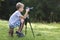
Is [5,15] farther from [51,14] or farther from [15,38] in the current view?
[15,38]

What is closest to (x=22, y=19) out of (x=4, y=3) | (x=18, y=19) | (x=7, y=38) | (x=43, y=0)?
(x=18, y=19)

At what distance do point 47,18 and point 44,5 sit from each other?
125 cm

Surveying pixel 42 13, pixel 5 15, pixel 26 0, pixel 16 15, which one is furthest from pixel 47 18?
pixel 16 15

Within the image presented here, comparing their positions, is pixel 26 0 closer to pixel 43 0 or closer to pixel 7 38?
pixel 43 0

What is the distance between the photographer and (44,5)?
86.0 feet

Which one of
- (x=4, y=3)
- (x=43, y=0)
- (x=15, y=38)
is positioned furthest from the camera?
(x=4, y=3)

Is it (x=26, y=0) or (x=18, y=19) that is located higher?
(x=26, y=0)

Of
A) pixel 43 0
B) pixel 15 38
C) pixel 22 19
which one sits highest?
pixel 43 0

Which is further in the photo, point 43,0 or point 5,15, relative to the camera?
point 5,15

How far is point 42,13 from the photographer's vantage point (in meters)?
26.5

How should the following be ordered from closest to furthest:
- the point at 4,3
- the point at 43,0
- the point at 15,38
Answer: the point at 15,38 → the point at 43,0 → the point at 4,3

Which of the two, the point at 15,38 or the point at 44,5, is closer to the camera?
the point at 15,38

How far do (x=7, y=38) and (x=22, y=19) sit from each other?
80cm

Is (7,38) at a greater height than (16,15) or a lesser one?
lesser
